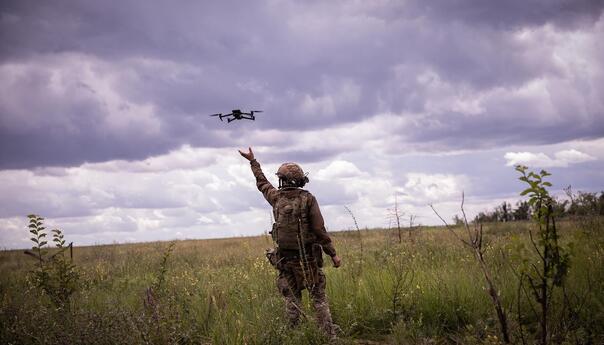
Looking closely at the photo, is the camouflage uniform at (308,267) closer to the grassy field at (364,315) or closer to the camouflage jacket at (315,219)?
the camouflage jacket at (315,219)

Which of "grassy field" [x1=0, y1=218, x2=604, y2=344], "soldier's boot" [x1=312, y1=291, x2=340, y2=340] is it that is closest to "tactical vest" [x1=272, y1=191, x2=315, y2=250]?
"soldier's boot" [x1=312, y1=291, x2=340, y2=340]

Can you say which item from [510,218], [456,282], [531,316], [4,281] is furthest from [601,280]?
[510,218]

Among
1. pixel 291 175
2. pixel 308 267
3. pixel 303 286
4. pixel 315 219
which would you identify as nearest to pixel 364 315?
pixel 303 286

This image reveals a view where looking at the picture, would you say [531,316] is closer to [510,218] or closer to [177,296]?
[177,296]

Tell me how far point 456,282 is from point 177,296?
466 centimetres

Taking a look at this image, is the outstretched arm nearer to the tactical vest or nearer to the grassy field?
the tactical vest

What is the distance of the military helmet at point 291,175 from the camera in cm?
612

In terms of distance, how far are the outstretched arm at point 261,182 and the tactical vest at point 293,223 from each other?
359mm

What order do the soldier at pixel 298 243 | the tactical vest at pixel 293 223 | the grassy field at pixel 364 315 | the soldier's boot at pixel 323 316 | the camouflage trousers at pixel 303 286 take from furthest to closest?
the tactical vest at pixel 293 223 < the soldier at pixel 298 243 < the camouflage trousers at pixel 303 286 < the soldier's boot at pixel 323 316 < the grassy field at pixel 364 315

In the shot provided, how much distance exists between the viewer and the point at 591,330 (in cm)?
512

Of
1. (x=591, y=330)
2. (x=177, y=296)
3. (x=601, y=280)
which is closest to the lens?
(x=591, y=330)

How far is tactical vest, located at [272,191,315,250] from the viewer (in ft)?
19.4

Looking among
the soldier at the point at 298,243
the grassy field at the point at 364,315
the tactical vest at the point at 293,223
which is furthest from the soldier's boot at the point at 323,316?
the tactical vest at the point at 293,223

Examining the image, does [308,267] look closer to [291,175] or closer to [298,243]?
[298,243]
